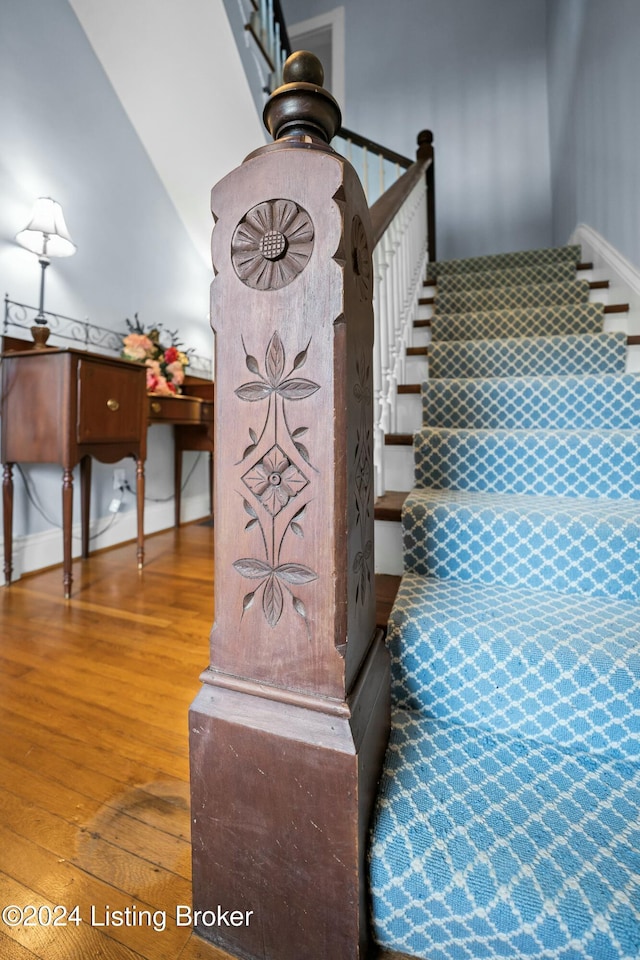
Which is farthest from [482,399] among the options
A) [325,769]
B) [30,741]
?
[30,741]

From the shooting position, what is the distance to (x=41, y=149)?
2096mm

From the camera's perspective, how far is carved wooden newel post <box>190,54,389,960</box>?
50cm

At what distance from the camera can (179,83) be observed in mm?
2465

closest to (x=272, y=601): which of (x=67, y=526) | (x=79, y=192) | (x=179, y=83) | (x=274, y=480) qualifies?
(x=274, y=480)

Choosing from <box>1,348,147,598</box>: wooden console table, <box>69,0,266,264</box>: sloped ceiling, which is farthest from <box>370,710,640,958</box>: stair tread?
<box>69,0,266,264</box>: sloped ceiling

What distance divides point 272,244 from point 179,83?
281cm

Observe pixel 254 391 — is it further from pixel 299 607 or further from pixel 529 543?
pixel 529 543

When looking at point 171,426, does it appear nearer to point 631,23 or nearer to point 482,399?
point 482,399

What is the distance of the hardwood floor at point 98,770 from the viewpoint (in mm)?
602

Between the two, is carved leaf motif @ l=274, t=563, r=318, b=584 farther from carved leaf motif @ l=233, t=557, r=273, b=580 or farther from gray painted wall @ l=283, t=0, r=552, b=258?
gray painted wall @ l=283, t=0, r=552, b=258

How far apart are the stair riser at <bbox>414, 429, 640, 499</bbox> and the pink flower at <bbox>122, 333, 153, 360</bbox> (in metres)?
1.84

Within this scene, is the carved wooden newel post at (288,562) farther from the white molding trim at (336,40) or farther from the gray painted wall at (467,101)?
the white molding trim at (336,40)

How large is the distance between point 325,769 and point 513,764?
318 mm

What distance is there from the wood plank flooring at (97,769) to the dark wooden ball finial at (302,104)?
0.76 metres
